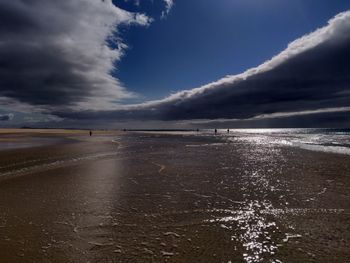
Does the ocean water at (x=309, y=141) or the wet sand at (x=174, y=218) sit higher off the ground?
the wet sand at (x=174, y=218)

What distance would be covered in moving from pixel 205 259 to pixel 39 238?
362cm

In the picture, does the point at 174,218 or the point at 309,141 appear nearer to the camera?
the point at 174,218

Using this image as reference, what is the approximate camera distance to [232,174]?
1276 centimetres

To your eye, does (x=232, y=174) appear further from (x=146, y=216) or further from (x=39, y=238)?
(x=39, y=238)

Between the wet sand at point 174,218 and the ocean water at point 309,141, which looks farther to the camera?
the ocean water at point 309,141

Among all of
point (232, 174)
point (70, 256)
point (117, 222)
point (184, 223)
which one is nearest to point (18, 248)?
point (70, 256)

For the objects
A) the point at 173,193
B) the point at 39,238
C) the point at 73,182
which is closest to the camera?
the point at 39,238

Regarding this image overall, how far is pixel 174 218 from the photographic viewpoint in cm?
672

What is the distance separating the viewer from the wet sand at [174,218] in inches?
191

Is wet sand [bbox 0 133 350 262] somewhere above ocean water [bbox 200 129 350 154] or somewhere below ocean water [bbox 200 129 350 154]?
above

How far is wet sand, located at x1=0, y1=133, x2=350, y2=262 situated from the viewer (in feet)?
15.9

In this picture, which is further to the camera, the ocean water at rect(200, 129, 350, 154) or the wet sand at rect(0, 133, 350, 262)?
the ocean water at rect(200, 129, 350, 154)

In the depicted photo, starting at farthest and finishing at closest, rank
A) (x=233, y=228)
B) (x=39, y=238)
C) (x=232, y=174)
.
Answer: (x=232, y=174) → (x=233, y=228) → (x=39, y=238)

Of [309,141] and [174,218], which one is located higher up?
[174,218]
